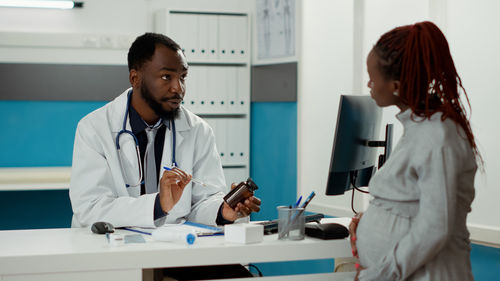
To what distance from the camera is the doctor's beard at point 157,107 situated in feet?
6.42

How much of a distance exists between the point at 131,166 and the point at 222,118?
5.94 ft

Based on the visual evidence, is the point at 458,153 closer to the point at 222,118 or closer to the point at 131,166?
the point at 131,166

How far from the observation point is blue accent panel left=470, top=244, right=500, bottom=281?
2127 millimetres

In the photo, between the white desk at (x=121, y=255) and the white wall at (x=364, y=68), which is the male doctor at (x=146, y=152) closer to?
the white desk at (x=121, y=255)

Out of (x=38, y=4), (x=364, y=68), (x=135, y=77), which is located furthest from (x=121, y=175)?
(x=38, y=4)

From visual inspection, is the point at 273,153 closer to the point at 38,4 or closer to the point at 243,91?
the point at 243,91

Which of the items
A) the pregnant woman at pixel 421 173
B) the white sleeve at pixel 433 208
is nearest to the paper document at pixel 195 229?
the pregnant woman at pixel 421 173

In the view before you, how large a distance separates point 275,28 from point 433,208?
2434 millimetres

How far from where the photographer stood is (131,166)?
1892 mm

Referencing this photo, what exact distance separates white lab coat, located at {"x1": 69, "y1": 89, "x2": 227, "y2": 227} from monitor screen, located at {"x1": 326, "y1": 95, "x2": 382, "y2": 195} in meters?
0.44

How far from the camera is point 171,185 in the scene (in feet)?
5.38

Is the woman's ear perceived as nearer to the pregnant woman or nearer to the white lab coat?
the pregnant woman

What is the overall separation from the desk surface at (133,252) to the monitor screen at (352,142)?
0.20 meters

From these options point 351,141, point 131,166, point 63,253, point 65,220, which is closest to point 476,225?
point 351,141
